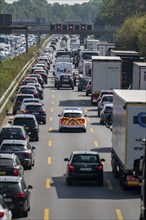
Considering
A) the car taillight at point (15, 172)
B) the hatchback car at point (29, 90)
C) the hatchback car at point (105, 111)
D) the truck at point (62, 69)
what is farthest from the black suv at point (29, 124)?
the truck at point (62, 69)

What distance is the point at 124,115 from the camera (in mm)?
37688

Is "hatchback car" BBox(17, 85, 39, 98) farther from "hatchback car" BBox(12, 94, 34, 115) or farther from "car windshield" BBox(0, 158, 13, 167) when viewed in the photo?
"car windshield" BBox(0, 158, 13, 167)

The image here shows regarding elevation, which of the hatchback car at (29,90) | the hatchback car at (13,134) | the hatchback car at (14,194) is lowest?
the hatchback car at (29,90)

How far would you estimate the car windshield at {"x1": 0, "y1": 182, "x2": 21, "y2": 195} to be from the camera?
31.2 meters

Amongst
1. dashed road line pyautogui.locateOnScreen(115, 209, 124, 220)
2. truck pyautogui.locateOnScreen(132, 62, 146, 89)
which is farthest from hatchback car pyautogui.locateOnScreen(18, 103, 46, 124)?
dashed road line pyautogui.locateOnScreen(115, 209, 124, 220)

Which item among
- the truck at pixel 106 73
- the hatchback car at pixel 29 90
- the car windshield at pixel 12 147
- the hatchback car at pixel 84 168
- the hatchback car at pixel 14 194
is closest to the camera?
the hatchback car at pixel 14 194

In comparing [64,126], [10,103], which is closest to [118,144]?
[64,126]

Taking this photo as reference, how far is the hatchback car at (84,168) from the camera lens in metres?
39.6

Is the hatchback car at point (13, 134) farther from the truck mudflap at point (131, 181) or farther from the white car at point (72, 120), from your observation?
the white car at point (72, 120)

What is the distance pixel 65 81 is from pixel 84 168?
198 ft

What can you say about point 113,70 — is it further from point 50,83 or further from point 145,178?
point 145,178

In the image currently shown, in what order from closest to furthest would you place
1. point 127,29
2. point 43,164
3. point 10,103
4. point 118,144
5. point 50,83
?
point 118,144 → point 43,164 → point 10,103 → point 50,83 → point 127,29

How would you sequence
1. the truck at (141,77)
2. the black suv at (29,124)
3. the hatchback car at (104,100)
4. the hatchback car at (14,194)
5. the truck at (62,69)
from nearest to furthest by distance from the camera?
the hatchback car at (14,194), the black suv at (29,124), the truck at (141,77), the hatchback car at (104,100), the truck at (62,69)

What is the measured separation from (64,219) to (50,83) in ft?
257
